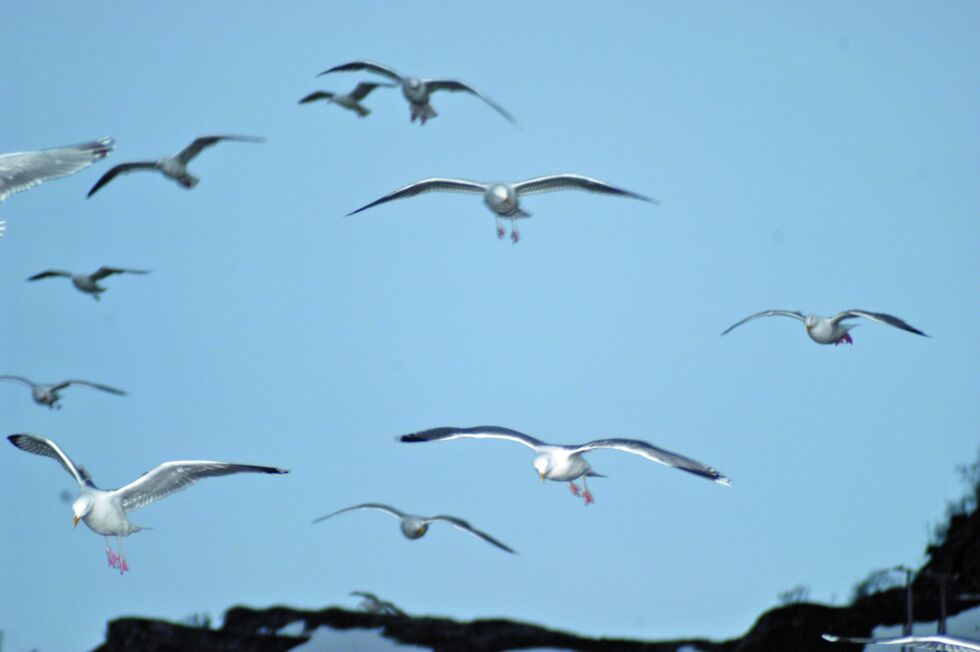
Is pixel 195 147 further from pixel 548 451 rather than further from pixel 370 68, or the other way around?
pixel 548 451

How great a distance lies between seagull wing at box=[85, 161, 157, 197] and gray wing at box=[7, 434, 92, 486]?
21.6ft

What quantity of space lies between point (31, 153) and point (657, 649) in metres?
18.5

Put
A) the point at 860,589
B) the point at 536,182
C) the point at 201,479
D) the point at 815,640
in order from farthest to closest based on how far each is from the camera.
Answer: the point at 860,589 < the point at 815,640 < the point at 536,182 < the point at 201,479

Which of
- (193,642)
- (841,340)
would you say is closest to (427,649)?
(193,642)

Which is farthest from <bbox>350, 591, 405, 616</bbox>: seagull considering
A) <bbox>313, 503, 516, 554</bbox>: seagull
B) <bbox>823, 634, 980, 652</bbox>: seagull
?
<bbox>823, 634, 980, 652</bbox>: seagull

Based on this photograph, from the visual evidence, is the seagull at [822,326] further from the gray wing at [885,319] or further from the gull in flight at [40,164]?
the gull in flight at [40,164]

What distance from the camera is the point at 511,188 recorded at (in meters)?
19.3

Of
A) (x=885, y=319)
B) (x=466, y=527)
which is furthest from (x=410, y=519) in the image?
(x=885, y=319)

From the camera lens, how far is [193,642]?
3278 centimetres

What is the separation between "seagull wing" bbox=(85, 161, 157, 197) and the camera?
22483mm

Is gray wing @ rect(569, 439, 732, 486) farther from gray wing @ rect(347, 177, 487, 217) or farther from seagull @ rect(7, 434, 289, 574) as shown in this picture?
gray wing @ rect(347, 177, 487, 217)

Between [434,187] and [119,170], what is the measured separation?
219 inches

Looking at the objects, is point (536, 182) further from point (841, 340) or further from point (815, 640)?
point (815, 640)

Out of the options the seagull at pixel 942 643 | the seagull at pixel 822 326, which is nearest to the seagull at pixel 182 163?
the seagull at pixel 822 326
